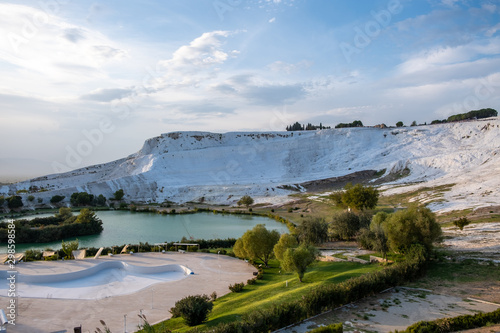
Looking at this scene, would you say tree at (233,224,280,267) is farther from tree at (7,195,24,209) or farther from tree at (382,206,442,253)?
tree at (7,195,24,209)

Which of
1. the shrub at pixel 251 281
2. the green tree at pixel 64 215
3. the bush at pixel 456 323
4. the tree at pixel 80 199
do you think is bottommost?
the shrub at pixel 251 281

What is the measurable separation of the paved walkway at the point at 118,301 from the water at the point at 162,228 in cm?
944

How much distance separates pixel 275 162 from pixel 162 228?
53.9 meters

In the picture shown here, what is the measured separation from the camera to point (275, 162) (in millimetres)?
90812

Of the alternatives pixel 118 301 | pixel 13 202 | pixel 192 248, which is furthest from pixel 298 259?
pixel 13 202

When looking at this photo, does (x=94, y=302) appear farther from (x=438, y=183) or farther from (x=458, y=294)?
(x=438, y=183)

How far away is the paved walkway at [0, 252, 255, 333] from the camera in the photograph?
48.1 ft

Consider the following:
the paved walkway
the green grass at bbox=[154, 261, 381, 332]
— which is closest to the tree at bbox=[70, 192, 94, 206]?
the paved walkway

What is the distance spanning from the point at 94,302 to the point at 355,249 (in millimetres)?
18418

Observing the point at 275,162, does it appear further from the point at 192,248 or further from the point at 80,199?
the point at 192,248

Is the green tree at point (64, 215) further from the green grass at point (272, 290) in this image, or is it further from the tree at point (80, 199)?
the green grass at point (272, 290)

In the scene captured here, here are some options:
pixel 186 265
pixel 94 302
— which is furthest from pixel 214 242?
pixel 94 302

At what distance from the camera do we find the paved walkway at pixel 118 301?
1466 centimetres

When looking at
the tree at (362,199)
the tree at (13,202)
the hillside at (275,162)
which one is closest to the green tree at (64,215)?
the tree at (13,202)
